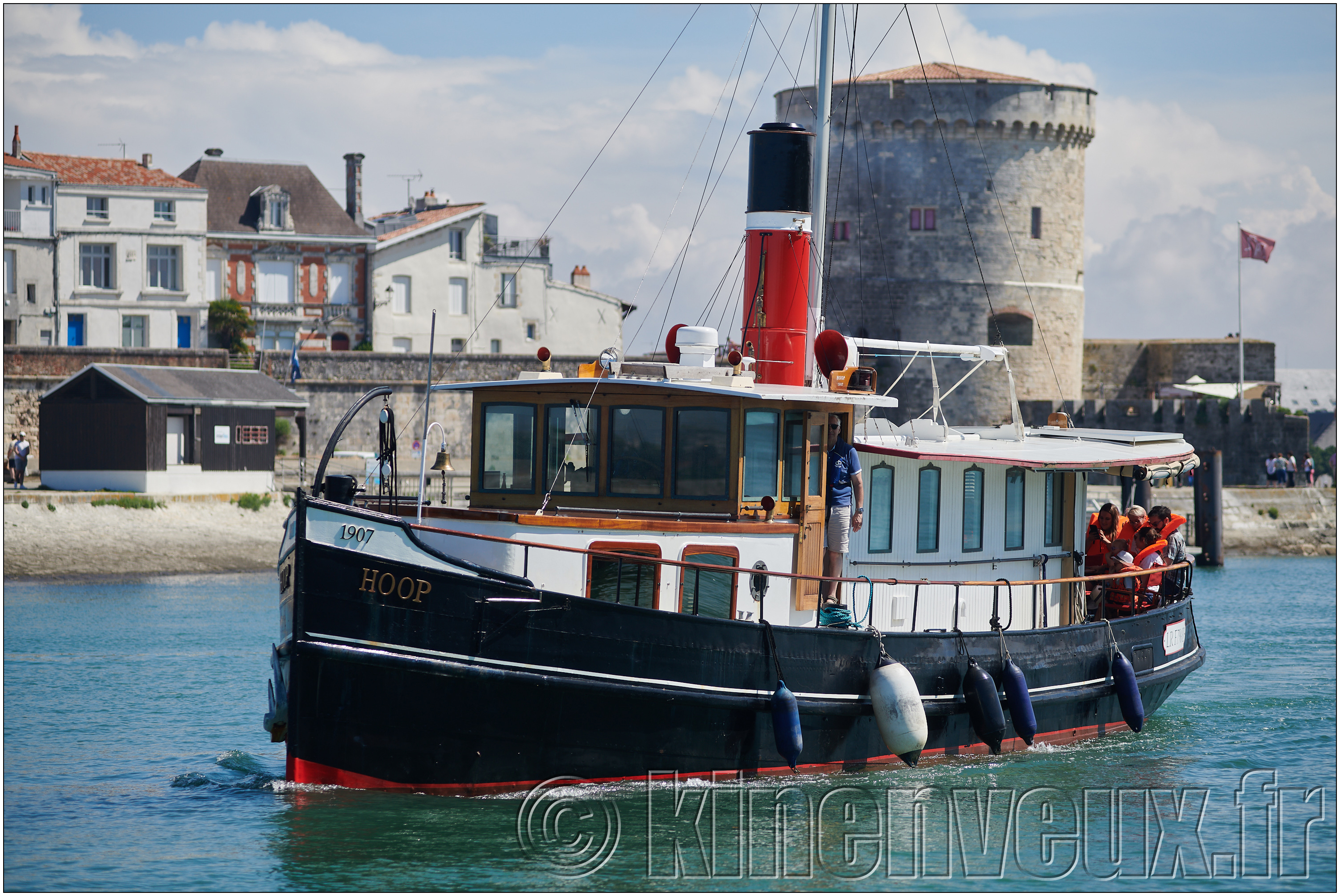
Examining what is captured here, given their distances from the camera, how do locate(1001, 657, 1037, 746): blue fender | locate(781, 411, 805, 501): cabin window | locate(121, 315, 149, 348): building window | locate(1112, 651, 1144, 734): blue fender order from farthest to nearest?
locate(121, 315, 149, 348): building window
locate(1112, 651, 1144, 734): blue fender
locate(1001, 657, 1037, 746): blue fender
locate(781, 411, 805, 501): cabin window

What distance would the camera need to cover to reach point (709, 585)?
12.2m

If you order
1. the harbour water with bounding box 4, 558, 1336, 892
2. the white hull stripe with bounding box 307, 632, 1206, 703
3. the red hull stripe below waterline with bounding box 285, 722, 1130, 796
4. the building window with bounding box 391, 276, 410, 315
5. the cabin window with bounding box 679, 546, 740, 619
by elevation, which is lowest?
the harbour water with bounding box 4, 558, 1336, 892

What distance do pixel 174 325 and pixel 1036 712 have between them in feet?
128

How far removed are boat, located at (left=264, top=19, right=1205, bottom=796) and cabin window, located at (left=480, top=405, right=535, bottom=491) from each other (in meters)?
0.02

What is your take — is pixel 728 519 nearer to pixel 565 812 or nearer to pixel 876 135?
pixel 565 812

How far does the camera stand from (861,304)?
48.4 m

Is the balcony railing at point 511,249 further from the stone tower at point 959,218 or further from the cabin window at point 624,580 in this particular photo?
the cabin window at point 624,580

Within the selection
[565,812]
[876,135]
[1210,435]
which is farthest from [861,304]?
[565,812]

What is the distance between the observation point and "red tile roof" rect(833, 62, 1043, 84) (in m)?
46.9

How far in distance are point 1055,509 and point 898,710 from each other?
179 inches

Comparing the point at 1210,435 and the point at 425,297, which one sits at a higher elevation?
the point at 425,297

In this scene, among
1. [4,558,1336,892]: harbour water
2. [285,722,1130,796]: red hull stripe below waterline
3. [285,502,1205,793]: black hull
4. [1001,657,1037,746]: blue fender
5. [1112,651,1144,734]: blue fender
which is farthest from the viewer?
[1112,651,1144,734]: blue fender

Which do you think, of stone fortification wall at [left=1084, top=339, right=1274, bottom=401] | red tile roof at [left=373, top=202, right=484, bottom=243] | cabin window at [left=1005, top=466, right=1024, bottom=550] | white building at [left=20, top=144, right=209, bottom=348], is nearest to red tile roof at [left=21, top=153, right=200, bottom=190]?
white building at [left=20, top=144, right=209, bottom=348]

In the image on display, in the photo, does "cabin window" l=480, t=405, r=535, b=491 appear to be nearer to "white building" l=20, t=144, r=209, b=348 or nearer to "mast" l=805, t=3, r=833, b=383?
"mast" l=805, t=3, r=833, b=383
